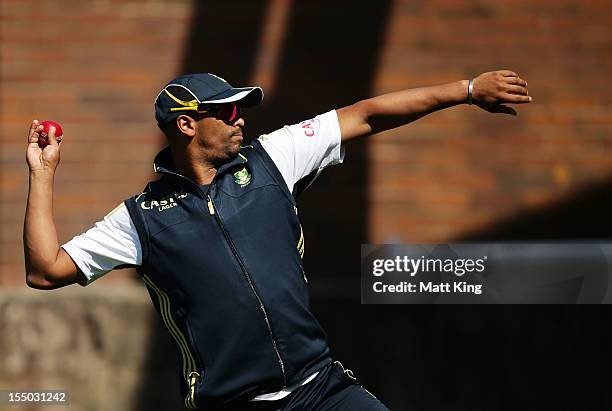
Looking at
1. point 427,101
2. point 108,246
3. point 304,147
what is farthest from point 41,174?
point 427,101

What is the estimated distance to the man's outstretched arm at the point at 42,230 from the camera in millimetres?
3961

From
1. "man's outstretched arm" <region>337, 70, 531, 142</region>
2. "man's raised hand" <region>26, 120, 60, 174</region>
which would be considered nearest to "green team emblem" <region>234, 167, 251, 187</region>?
"man's outstretched arm" <region>337, 70, 531, 142</region>

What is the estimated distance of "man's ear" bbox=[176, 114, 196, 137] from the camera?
4227 mm

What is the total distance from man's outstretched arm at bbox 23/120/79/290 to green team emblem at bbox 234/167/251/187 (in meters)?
0.69

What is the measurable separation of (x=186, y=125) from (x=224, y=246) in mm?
538

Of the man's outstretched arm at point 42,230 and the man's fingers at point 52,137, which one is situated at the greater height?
the man's fingers at point 52,137

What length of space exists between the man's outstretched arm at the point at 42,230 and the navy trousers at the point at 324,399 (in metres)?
0.85

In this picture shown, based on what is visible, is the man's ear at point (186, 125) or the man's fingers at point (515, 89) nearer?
the man's fingers at point (515, 89)

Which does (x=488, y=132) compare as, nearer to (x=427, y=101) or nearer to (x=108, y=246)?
(x=427, y=101)

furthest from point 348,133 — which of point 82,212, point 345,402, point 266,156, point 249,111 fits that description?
point 82,212

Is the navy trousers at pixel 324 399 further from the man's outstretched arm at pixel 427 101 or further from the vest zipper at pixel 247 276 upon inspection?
the man's outstretched arm at pixel 427 101

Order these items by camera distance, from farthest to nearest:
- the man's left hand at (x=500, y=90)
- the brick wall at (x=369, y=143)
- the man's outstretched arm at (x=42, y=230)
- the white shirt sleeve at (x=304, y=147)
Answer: the brick wall at (x=369, y=143) → the white shirt sleeve at (x=304, y=147) → the man's left hand at (x=500, y=90) → the man's outstretched arm at (x=42, y=230)

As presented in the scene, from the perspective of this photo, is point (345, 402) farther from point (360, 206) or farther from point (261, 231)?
point (360, 206)

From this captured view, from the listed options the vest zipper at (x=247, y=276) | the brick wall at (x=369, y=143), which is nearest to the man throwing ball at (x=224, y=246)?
the vest zipper at (x=247, y=276)
